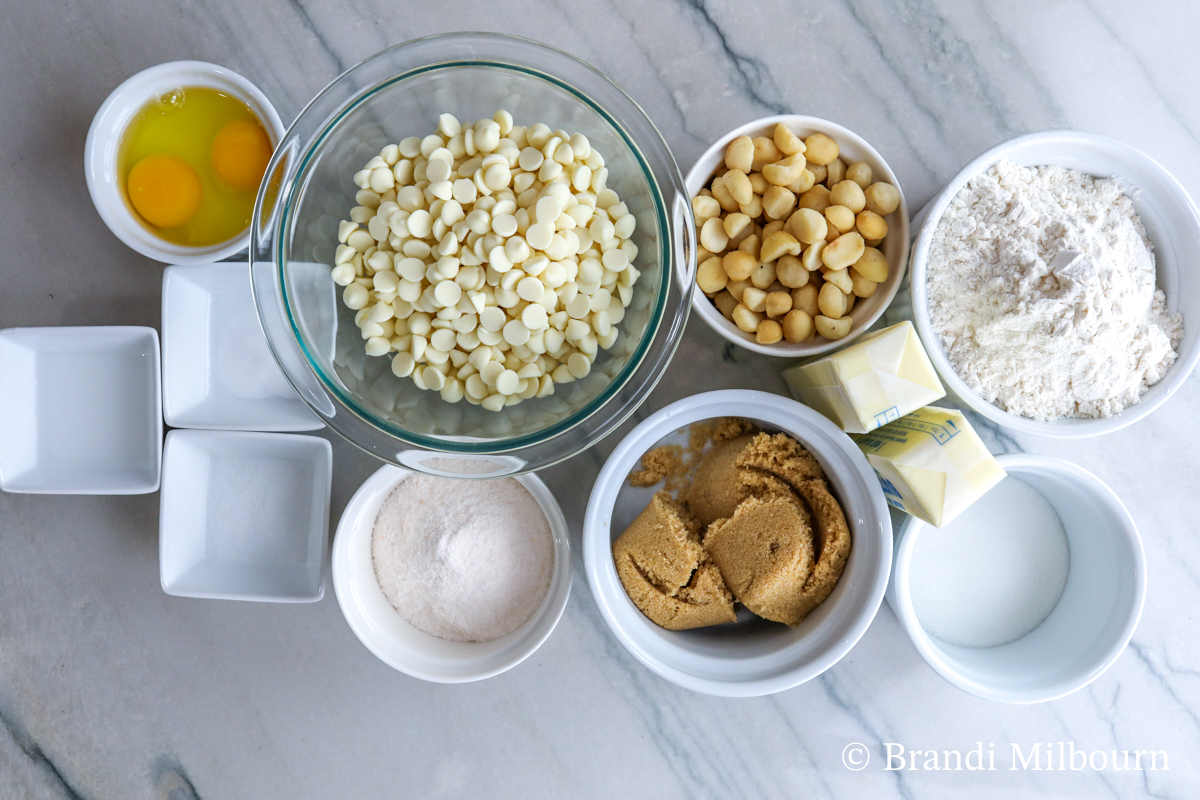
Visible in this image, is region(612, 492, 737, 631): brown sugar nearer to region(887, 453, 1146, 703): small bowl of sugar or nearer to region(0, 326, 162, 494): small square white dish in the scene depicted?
region(887, 453, 1146, 703): small bowl of sugar

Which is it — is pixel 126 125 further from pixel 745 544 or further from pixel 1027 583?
pixel 1027 583

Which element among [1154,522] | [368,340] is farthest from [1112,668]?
[368,340]

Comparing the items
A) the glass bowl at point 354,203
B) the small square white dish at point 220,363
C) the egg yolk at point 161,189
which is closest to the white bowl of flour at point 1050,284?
the glass bowl at point 354,203

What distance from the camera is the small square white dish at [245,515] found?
835mm

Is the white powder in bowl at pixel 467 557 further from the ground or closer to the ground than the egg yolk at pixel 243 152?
closer to the ground

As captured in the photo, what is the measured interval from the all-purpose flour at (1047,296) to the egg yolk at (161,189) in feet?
2.81

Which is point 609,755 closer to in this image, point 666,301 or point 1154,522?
point 666,301

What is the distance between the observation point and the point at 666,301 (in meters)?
0.65

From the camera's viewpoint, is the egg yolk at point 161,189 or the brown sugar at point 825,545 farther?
the egg yolk at point 161,189

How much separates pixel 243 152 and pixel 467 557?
21.3 inches

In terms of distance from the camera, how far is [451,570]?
0.80 metres

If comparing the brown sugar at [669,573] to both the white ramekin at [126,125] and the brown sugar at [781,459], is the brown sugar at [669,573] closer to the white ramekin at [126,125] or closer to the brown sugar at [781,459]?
the brown sugar at [781,459]
